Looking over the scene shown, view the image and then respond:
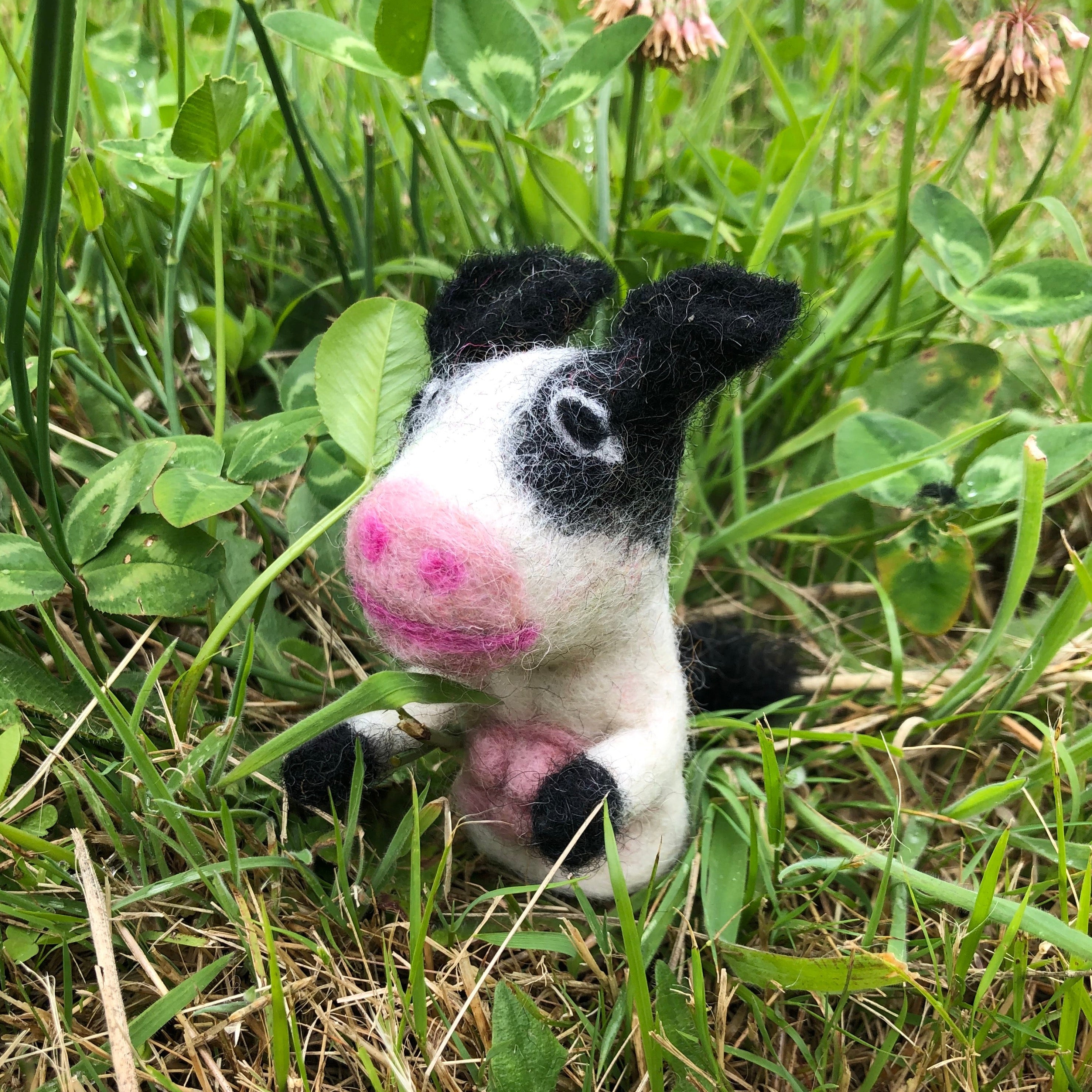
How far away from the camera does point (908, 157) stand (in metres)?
1.36

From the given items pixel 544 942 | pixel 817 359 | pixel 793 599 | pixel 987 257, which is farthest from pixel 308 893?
pixel 987 257

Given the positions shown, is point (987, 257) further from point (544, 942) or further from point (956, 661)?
point (544, 942)

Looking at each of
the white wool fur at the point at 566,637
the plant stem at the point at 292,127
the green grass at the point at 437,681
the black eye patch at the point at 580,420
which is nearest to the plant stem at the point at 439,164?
the green grass at the point at 437,681

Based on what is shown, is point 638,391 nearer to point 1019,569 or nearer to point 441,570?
point 441,570

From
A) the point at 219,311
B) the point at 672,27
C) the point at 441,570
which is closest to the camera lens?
the point at 441,570

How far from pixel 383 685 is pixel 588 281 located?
0.48 m

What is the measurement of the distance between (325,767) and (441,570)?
0.31 metres

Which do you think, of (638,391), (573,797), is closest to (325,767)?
Result: (573,797)

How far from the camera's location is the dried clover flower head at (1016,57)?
1.29m

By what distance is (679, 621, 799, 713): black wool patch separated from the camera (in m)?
1.28

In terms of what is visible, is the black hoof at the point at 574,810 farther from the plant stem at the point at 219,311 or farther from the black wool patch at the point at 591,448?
the plant stem at the point at 219,311

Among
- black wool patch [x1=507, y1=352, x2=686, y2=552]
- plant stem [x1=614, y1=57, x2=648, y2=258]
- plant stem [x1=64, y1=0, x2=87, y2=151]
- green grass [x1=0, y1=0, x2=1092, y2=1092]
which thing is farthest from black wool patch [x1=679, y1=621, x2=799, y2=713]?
plant stem [x1=64, y1=0, x2=87, y2=151]

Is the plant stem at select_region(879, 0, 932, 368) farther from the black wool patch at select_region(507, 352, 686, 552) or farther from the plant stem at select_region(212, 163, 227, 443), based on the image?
the plant stem at select_region(212, 163, 227, 443)

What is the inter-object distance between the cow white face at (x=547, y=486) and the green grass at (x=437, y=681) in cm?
10
